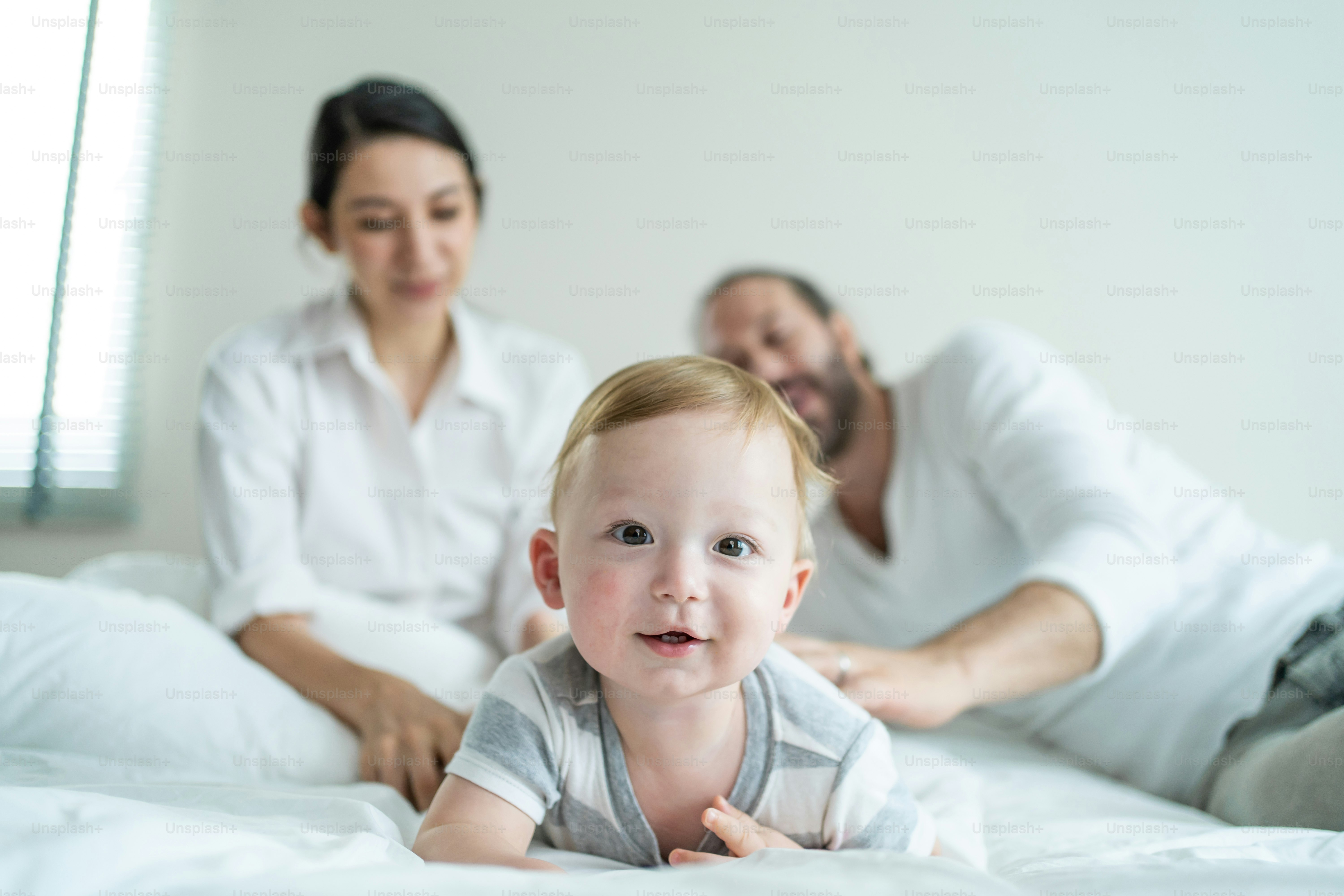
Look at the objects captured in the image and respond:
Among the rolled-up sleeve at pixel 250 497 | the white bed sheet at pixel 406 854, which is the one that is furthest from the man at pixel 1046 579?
the rolled-up sleeve at pixel 250 497

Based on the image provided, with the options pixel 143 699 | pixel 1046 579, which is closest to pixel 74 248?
pixel 143 699

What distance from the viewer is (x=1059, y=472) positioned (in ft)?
4.10

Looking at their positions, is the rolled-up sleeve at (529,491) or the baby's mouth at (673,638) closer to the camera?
the baby's mouth at (673,638)

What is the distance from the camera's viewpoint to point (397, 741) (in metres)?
0.96

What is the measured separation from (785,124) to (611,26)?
534mm

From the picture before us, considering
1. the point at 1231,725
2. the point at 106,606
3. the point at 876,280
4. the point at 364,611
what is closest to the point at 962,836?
the point at 1231,725

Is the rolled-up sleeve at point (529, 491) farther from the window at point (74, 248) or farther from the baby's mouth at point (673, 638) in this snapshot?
the window at point (74, 248)

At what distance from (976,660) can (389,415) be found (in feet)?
3.49

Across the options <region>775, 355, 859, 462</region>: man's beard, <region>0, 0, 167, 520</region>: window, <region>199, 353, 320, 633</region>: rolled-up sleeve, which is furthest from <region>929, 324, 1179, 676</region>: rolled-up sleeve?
<region>0, 0, 167, 520</region>: window

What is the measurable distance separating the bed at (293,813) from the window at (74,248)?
61.2 inches

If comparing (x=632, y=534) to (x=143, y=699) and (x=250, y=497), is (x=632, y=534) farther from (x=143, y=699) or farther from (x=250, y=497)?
(x=250, y=497)

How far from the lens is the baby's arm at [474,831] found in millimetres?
629

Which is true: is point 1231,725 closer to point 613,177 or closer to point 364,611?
point 364,611

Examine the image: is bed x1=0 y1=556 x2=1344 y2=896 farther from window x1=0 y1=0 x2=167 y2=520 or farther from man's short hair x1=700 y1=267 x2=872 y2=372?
window x1=0 y1=0 x2=167 y2=520
